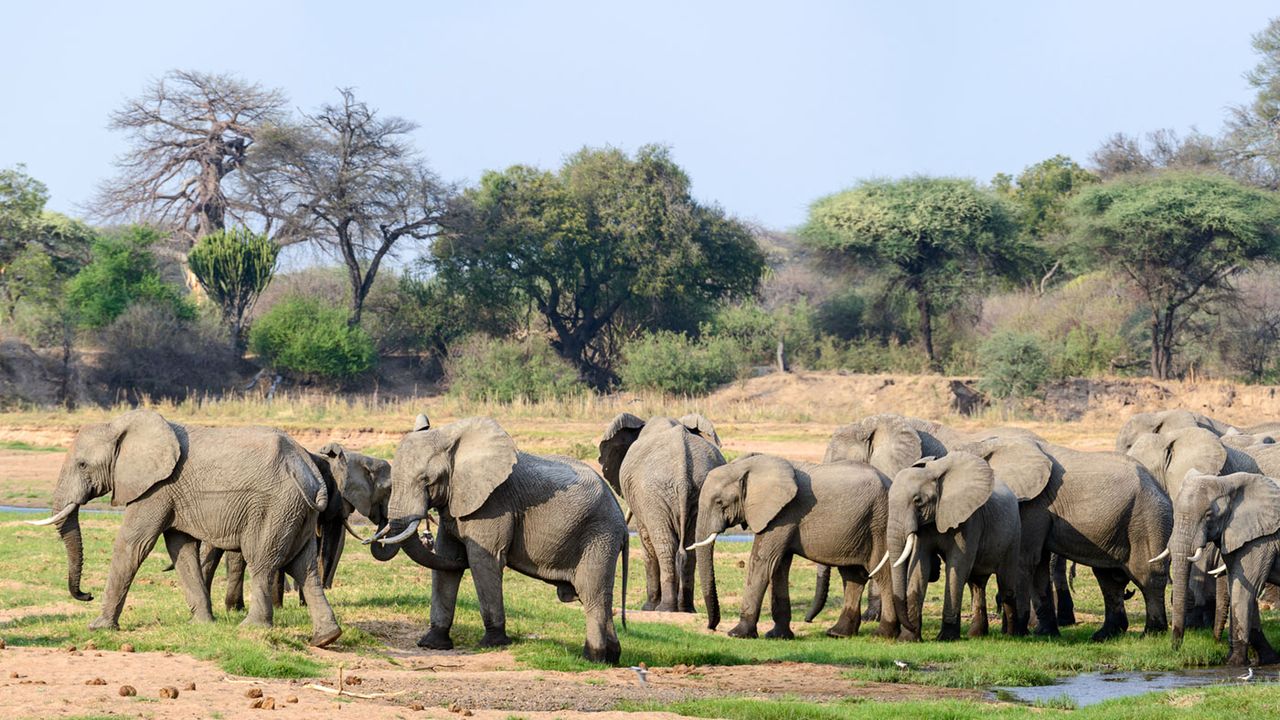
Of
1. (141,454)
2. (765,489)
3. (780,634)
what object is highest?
(141,454)

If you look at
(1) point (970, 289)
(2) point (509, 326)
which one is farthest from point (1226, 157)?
(2) point (509, 326)

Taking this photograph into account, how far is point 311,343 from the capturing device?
49906 mm

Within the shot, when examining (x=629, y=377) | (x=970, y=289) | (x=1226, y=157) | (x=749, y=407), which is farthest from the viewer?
(x=1226, y=157)

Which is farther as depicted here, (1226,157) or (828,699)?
(1226,157)

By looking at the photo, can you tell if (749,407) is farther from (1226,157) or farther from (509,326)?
(1226,157)

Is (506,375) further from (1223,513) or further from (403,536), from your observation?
(403,536)

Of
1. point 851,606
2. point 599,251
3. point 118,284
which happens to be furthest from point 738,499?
point 118,284

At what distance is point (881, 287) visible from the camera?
2108 inches

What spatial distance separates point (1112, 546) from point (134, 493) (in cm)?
900

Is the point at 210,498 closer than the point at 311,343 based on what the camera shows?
Yes

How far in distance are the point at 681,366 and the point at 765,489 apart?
1298 inches

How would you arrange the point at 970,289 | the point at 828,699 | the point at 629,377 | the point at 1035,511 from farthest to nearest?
the point at 970,289 → the point at 629,377 → the point at 1035,511 → the point at 828,699

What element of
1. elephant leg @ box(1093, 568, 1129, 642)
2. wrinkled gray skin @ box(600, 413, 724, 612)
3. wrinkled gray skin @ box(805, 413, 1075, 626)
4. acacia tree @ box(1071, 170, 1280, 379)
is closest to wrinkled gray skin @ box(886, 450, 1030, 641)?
elephant leg @ box(1093, 568, 1129, 642)

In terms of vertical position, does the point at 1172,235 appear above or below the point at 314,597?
above
